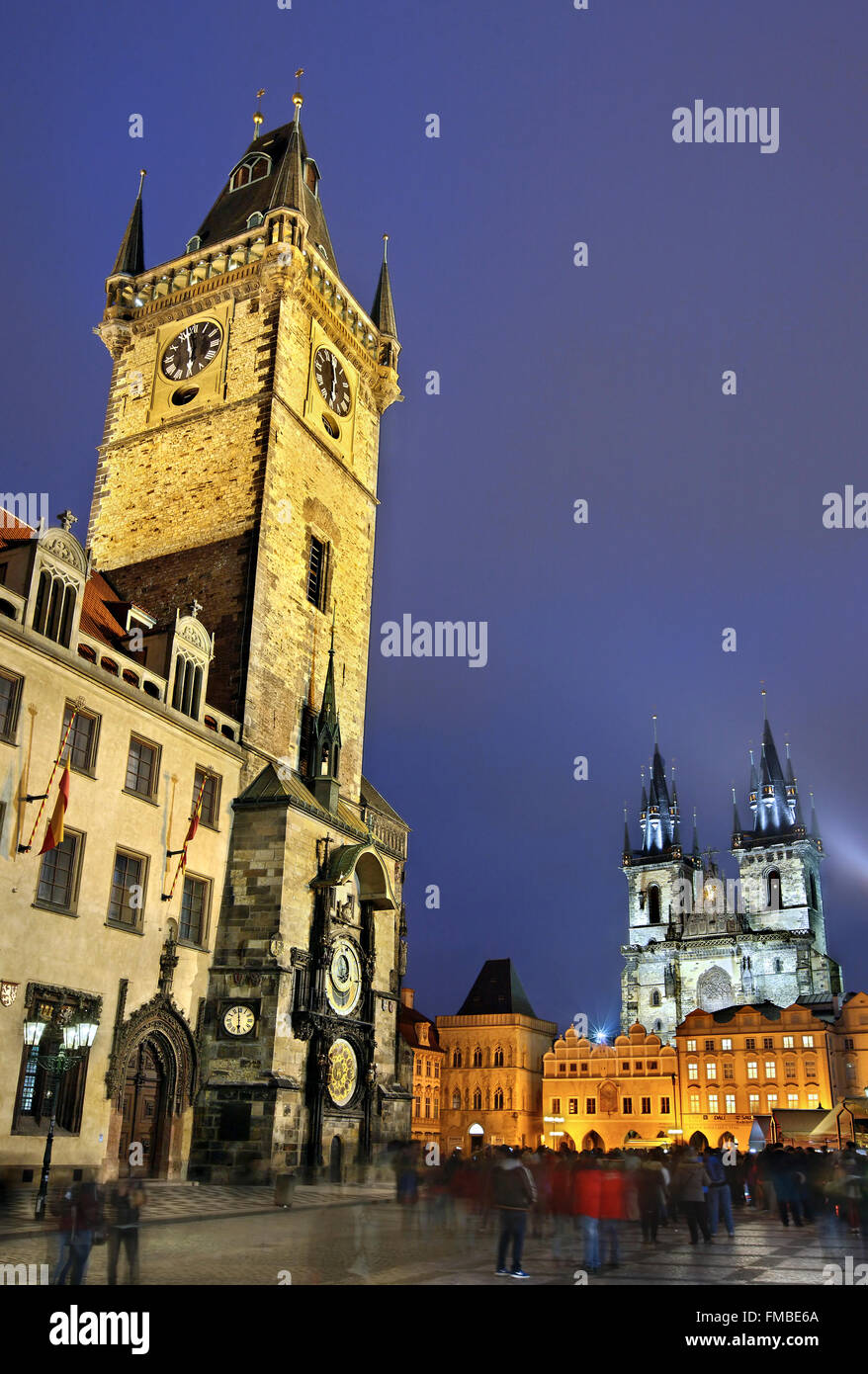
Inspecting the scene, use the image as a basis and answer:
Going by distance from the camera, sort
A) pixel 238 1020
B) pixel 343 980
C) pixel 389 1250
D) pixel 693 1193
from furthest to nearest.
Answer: pixel 343 980 < pixel 238 1020 < pixel 693 1193 < pixel 389 1250

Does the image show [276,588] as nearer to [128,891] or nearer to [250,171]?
[128,891]

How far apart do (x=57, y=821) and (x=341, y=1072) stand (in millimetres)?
11427

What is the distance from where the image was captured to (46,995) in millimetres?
21156

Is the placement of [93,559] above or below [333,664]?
above

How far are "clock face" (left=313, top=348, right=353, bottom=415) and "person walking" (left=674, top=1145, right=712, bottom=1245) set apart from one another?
27215 mm

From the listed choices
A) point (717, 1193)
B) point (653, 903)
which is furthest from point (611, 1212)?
point (653, 903)

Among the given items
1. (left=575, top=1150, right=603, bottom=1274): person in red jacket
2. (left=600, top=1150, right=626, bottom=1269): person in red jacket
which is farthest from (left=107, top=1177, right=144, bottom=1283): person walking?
(left=600, top=1150, right=626, bottom=1269): person in red jacket

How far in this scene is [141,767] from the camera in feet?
82.7

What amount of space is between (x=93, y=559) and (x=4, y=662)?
532 inches

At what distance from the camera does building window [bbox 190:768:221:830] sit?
26823mm

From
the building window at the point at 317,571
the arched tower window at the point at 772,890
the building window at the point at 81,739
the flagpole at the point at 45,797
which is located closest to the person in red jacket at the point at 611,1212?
the flagpole at the point at 45,797

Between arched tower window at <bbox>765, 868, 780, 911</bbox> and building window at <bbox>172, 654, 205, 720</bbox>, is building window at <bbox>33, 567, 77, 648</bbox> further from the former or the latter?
arched tower window at <bbox>765, 868, 780, 911</bbox>

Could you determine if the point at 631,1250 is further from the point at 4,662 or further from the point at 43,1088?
the point at 4,662
